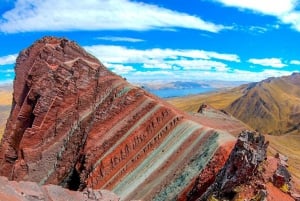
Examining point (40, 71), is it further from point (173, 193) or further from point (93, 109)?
point (173, 193)

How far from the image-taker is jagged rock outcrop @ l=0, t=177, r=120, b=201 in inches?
1556

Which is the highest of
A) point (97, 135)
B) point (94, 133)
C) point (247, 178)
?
point (247, 178)

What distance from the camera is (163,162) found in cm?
5047

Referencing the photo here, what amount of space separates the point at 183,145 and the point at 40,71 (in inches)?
1022

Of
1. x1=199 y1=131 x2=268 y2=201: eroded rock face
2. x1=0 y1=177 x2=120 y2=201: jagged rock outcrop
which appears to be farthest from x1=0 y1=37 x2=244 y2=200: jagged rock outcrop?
x1=199 y1=131 x2=268 y2=201: eroded rock face

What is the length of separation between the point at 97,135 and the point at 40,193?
16181 mm

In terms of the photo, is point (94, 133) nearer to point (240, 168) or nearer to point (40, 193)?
point (40, 193)

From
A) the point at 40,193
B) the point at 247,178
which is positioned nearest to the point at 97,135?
the point at 40,193

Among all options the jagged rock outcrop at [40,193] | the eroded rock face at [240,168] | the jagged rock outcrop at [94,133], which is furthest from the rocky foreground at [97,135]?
the eroded rock face at [240,168]

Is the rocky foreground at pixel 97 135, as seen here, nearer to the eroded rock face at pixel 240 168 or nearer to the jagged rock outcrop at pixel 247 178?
the eroded rock face at pixel 240 168

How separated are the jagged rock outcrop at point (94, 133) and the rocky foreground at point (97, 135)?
0.13 m

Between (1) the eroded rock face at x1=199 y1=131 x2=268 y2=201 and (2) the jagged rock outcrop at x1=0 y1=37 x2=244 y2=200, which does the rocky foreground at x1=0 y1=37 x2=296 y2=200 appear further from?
(1) the eroded rock face at x1=199 y1=131 x2=268 y2=201

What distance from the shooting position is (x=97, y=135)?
192 ft

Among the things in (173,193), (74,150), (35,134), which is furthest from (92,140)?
(173,193)
